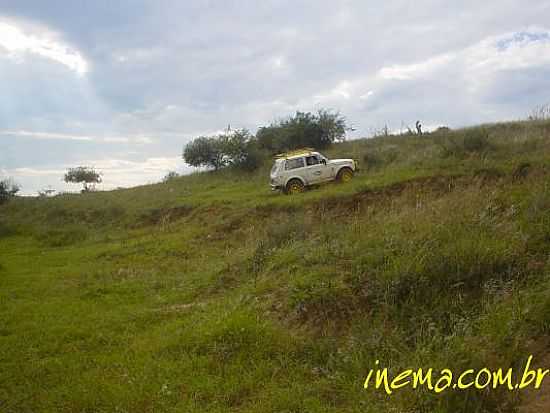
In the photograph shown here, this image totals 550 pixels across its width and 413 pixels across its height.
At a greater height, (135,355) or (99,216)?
(99,216)

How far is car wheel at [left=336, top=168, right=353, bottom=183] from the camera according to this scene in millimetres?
18703

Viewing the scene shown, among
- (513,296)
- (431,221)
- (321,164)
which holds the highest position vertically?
(321,164)

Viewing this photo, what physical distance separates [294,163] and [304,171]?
54 centimetres

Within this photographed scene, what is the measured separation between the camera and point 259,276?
789 cm

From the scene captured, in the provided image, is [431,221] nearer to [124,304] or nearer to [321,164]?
[124,304]

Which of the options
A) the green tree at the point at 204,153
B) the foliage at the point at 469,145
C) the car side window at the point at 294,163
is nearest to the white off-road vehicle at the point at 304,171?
the car side window at the point at 294,163

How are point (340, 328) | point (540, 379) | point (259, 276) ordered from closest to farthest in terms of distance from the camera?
1. point (540, 379)
2. point (340, 328)
3. point (259, 276)

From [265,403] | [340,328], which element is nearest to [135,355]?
[265,403]

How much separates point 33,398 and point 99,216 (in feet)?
64.3

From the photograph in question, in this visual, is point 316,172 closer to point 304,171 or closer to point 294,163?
point 304,171

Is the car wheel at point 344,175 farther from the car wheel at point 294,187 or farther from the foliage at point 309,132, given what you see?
the foliage at point 309,132

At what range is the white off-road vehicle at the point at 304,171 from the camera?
18375 millimetres

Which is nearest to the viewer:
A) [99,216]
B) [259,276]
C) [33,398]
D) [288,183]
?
[33,398]

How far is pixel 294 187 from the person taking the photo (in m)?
18.5
